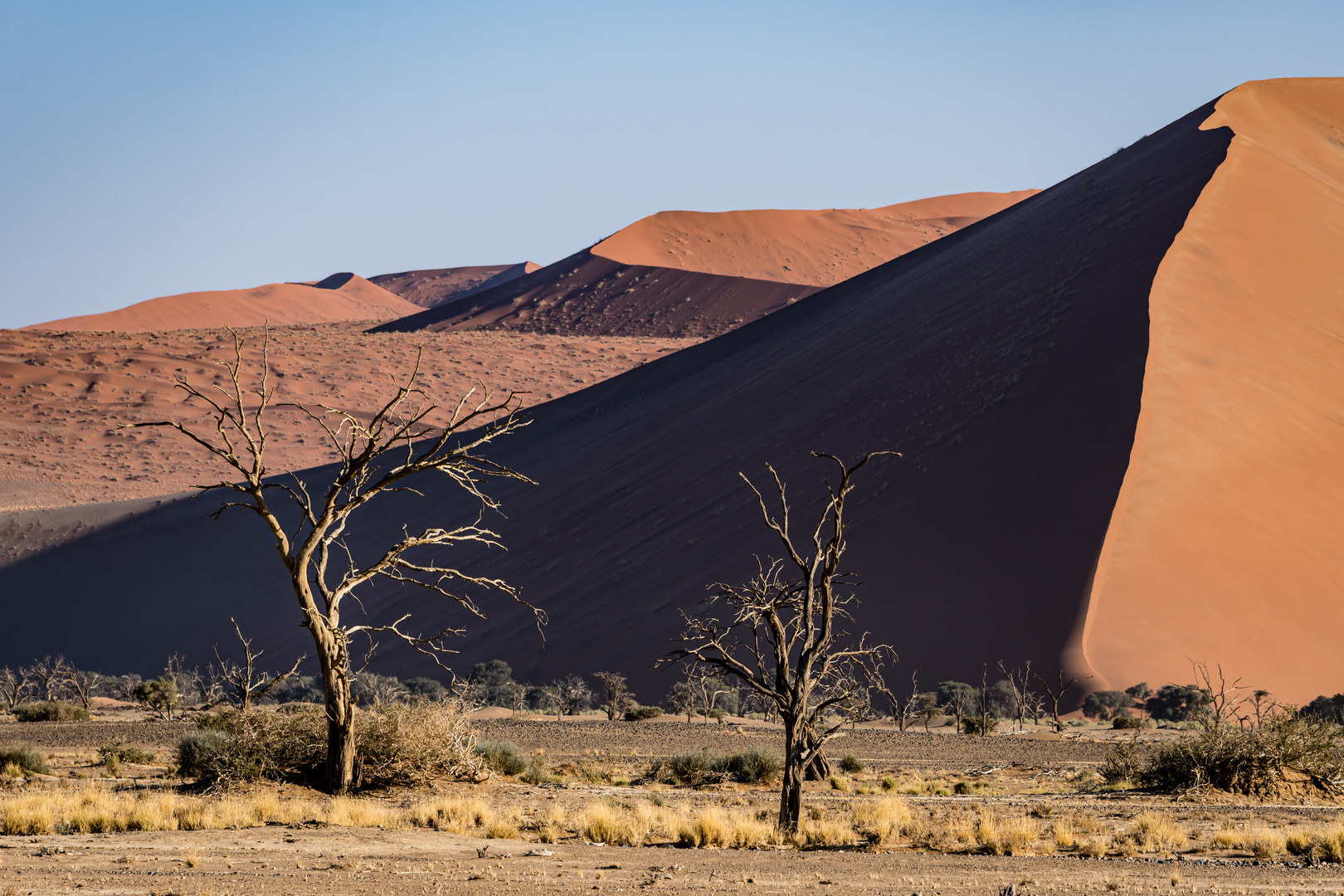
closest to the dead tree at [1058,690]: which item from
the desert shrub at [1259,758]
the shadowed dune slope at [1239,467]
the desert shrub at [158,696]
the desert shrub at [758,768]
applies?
Answer: the shadowed dune slope at [1239,467]

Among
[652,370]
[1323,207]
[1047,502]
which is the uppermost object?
[1323,207]

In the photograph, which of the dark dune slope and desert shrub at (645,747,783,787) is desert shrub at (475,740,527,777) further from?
the dark dune slope

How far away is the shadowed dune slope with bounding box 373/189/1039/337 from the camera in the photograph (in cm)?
9481

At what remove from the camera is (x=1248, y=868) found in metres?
8.67

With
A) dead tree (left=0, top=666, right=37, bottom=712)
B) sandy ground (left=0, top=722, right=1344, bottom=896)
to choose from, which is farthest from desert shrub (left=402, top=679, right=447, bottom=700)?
sandy ground (left=0, top=722, right=1344, bottom=896)

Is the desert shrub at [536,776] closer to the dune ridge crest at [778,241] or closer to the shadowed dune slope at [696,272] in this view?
the shadowed dune slope at [696,272]

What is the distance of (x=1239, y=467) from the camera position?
24.5 meters

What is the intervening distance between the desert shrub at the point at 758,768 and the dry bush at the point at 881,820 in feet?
10.0

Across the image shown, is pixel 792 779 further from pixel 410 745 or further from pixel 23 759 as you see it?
pixel 23 759

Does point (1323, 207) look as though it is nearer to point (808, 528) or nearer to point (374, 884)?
point (808, 528)

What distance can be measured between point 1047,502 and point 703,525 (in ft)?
34.1

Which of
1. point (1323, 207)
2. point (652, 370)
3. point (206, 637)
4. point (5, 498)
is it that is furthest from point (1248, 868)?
point (5, 498)

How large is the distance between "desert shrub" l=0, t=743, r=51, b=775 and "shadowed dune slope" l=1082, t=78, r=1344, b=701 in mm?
16252

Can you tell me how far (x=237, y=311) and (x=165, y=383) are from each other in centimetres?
8154
